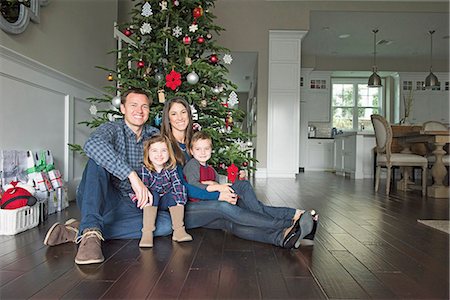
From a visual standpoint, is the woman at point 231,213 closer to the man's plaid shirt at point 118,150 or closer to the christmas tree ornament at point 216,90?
the man's plaid shirt at point 118,150

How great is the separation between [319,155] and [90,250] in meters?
8.78

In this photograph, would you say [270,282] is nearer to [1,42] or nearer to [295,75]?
[1,42]

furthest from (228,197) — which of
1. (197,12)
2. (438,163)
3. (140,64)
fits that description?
(438,163)

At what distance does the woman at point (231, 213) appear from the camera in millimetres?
1834

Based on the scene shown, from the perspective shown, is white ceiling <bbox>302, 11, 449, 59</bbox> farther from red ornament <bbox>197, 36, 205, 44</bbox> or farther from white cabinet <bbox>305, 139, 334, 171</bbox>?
red ornament <bbox>197, 36, 205, 44</bbox>

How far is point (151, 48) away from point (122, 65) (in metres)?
0.27

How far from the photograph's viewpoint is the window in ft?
33.8

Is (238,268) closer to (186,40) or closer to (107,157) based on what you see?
(107,157)

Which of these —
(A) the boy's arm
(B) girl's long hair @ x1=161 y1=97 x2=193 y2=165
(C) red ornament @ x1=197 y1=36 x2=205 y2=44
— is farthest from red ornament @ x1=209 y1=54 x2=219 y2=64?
(A) the boy's arm

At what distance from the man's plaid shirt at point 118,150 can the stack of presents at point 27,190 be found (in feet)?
2.05

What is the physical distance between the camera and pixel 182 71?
2.94m

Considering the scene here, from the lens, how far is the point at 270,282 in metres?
1.36

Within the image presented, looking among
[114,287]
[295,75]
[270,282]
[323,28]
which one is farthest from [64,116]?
[323,28]

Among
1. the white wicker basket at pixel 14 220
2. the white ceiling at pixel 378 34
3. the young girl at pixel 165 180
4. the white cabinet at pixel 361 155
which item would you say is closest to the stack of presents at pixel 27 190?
the white wicker basket at pixel 14 220
